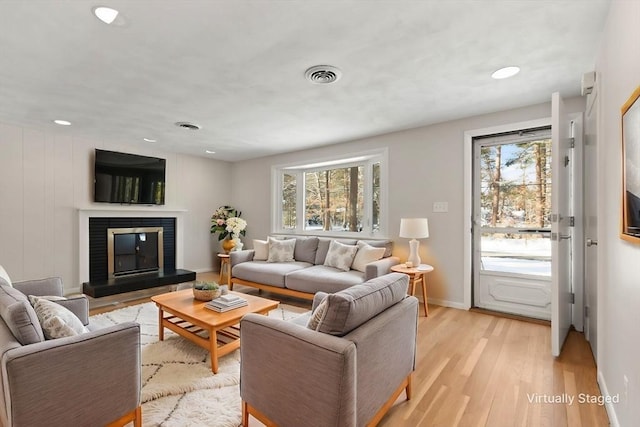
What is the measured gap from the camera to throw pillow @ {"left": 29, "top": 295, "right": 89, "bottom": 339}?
1.53 metres

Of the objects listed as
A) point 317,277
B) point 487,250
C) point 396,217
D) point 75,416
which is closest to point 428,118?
point 396,217

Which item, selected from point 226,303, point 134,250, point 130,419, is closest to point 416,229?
point 226,303

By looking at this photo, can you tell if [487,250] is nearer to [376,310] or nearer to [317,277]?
[317,277]

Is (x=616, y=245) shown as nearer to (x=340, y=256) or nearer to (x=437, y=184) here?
(x=437, y=184)

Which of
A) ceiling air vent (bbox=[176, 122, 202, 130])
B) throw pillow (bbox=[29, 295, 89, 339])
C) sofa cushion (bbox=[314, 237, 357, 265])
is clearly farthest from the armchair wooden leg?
ceiling air vent (bbox=[176, 122, 202, 130])

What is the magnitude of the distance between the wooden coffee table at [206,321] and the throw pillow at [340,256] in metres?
1.45

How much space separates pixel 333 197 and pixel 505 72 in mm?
3140

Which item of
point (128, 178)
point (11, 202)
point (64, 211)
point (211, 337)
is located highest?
point (128, 178)

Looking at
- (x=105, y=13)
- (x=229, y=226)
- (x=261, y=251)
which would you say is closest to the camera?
(x=105, y=13)

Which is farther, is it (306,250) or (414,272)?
(306,250)

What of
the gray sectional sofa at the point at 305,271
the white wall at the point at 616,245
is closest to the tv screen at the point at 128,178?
the gray sectional sofa at the point at 305,271

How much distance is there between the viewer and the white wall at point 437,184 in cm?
366

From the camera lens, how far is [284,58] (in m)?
2.26

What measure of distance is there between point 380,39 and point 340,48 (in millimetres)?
278
